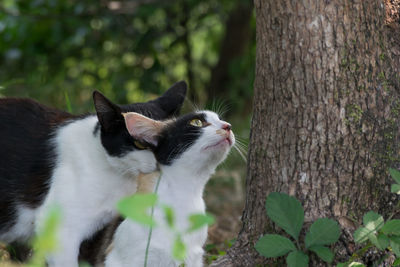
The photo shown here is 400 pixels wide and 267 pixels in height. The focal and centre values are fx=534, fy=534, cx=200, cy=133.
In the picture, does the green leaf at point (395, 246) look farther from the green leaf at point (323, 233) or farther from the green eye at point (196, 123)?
the green eye at point (196, 123)

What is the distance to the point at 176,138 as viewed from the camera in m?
2.29

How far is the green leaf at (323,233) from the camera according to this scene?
1975 mm

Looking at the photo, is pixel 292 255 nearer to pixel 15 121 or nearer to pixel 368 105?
pixel 368 105

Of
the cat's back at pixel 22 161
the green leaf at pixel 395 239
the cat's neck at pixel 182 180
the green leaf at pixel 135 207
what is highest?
the green leaf at pixel 135 207

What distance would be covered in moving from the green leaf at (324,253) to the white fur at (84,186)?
854 mm

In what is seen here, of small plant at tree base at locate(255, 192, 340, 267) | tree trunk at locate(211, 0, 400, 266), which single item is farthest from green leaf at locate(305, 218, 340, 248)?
tree trunk at locate(211, 0, 400, 266)

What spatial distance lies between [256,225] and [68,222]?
864 mm

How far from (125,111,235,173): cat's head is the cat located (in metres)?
0.17

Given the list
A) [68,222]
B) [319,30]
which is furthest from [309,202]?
[68,222]

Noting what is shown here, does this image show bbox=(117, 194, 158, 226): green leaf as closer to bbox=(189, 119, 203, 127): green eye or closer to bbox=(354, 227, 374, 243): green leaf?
bbox=(354, 227, 374, 243): green leaf

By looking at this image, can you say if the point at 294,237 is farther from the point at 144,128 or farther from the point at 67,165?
the point at 67,165

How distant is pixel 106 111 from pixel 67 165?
1.18ft

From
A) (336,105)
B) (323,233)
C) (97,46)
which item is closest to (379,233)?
(323,233)

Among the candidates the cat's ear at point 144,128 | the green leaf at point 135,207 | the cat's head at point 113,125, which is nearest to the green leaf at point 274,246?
the cat's ear at point 144,128
